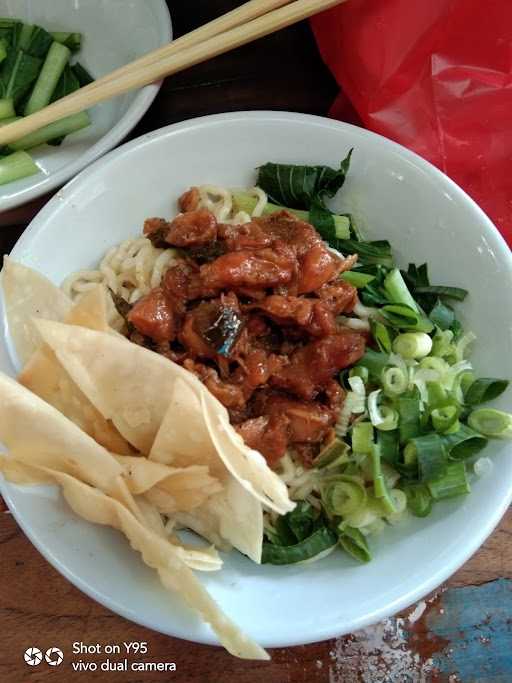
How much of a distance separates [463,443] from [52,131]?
207 cm

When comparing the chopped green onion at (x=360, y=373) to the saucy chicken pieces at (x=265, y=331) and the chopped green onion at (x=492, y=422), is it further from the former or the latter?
the chopped green onion at (x=492, y=422)

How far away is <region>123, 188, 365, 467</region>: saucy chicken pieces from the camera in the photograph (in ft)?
6.55

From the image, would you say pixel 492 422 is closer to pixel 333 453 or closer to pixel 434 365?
pixel 434 365

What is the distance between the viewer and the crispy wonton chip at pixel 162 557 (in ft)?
5.28

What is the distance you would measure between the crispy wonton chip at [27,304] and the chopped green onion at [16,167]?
0.84m

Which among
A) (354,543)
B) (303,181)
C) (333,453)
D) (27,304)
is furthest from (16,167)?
(354,543)

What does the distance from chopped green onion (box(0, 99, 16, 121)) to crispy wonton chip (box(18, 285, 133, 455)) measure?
55.9 inches

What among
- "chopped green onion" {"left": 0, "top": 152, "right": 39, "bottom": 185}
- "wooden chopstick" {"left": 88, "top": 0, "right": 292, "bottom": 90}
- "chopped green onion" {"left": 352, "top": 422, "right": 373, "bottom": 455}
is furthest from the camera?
"chopped green onion" {"left": 0, "top": 152, "right": 39, "bottom": 185}

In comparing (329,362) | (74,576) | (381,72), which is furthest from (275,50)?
(74,576)

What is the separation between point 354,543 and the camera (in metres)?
1.95

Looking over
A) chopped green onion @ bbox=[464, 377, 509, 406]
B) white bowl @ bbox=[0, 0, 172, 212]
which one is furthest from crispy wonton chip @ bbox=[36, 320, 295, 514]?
white bowl @ bbox=[0, 0, 172, 212]

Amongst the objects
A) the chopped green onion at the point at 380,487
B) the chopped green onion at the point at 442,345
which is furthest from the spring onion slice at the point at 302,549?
the chopped green onion at the point at 442,345

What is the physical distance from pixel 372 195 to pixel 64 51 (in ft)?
5.33

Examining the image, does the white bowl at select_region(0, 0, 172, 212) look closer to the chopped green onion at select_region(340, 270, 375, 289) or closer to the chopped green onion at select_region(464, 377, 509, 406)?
the chopped green onion at select_region(340, 270, 375, 289)
